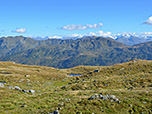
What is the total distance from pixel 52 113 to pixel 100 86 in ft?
93.0

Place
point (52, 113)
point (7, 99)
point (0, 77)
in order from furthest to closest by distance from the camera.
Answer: point (0, 77) < point (7, 99) < point (52, 113)

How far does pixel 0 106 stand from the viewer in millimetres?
24297

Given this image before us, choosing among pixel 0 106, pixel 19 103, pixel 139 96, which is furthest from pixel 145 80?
pixel 0 106

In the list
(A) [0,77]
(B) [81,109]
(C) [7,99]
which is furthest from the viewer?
(A) [0,77]

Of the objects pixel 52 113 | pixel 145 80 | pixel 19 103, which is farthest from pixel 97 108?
pixel 145 80

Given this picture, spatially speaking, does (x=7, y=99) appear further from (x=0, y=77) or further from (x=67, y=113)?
(x=0, y=77)

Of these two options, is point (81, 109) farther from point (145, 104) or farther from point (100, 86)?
point (100, 86)

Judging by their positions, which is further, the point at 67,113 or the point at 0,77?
the point at 0,77

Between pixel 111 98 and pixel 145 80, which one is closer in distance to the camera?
pixel 111 98

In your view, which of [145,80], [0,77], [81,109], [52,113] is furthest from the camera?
[0,77]

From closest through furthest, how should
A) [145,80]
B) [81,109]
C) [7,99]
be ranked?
[81,109] → [7,99] → [145,80]

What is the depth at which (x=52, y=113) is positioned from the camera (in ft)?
71.7

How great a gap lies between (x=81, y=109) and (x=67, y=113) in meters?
2.47

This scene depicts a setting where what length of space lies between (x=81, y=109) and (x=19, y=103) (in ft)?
35.3
